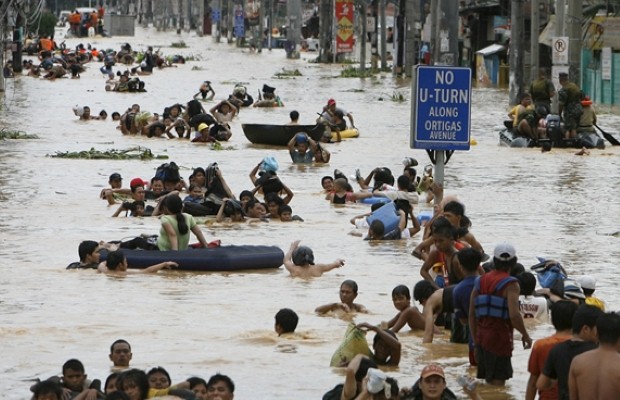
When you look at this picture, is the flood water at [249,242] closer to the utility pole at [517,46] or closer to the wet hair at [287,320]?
the wet hair at [287,320]

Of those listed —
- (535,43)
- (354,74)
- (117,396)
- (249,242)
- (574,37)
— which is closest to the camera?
(117,396)

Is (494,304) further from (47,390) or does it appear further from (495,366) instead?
(47,390)

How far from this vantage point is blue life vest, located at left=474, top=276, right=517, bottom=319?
1198cm

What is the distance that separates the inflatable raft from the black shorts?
6.77m

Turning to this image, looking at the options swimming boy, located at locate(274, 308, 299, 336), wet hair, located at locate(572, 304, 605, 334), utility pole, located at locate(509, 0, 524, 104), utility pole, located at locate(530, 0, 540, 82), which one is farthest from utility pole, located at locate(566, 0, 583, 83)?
wet hair, located at locate(572, 304, 605, 334)

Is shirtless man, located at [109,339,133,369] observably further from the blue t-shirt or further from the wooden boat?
the wooden boat

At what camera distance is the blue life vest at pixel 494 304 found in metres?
12.0

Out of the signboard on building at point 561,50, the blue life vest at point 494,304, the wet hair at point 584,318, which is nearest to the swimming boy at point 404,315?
the blue life vest at point 494,304

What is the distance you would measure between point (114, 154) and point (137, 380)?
22.7m

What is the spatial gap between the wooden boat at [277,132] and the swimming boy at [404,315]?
20837 mm

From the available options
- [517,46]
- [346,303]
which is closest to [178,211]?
[346,303]

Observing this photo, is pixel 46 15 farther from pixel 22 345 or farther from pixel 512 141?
pixel 22 345

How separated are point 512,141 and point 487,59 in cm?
3143

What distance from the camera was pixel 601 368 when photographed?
9117 millimetres
